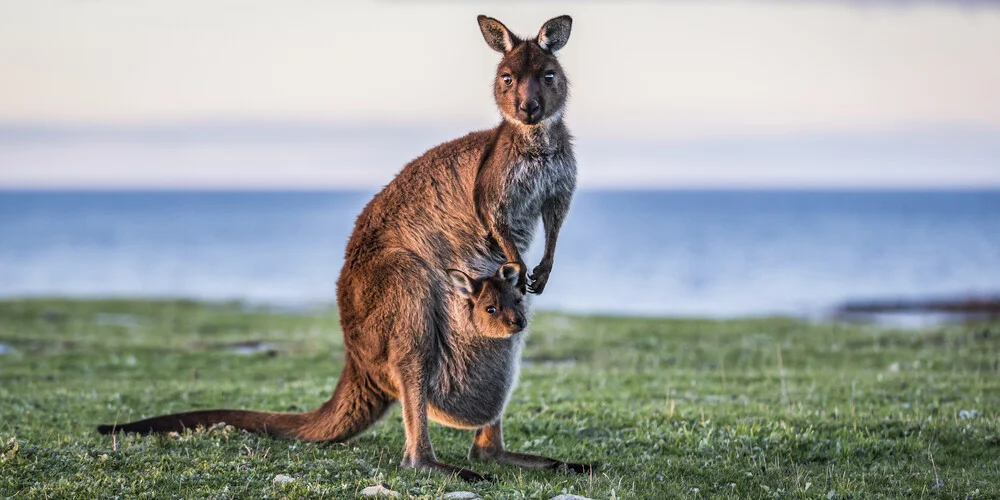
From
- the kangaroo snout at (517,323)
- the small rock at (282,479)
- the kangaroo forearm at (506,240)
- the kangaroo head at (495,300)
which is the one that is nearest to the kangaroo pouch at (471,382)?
the kangaroo head at (495,300)

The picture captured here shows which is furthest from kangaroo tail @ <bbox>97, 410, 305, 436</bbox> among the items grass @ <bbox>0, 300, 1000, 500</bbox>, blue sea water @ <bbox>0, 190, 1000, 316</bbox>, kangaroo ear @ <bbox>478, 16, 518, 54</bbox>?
kangaroo ear @ <bbox>478, 16, 518, 54</bbox>

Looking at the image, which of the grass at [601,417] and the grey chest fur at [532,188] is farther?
the grey chest fur at [532,188]

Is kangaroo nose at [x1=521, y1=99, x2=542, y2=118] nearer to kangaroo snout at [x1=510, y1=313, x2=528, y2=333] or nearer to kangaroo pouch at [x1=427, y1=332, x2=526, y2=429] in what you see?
kangaroo snout at [x1=510, y1=313, x2=528, y2=333]

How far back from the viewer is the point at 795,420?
9703mm

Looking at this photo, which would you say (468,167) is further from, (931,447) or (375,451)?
(931,447)

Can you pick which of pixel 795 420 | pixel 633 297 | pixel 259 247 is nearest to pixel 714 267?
pixel 633 297

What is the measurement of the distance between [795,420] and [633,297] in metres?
41.7

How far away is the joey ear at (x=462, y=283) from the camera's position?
782 cm

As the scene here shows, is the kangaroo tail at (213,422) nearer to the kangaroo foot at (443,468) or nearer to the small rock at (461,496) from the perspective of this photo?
the kangaroo foot at (443,468)

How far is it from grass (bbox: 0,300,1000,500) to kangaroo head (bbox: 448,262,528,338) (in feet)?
3.95

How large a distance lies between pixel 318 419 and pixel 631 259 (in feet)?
237

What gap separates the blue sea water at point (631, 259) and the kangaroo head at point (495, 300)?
0.81 metres

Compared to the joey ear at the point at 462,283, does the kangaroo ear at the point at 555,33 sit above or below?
above

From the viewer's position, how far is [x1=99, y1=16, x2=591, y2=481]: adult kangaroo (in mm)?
7684
